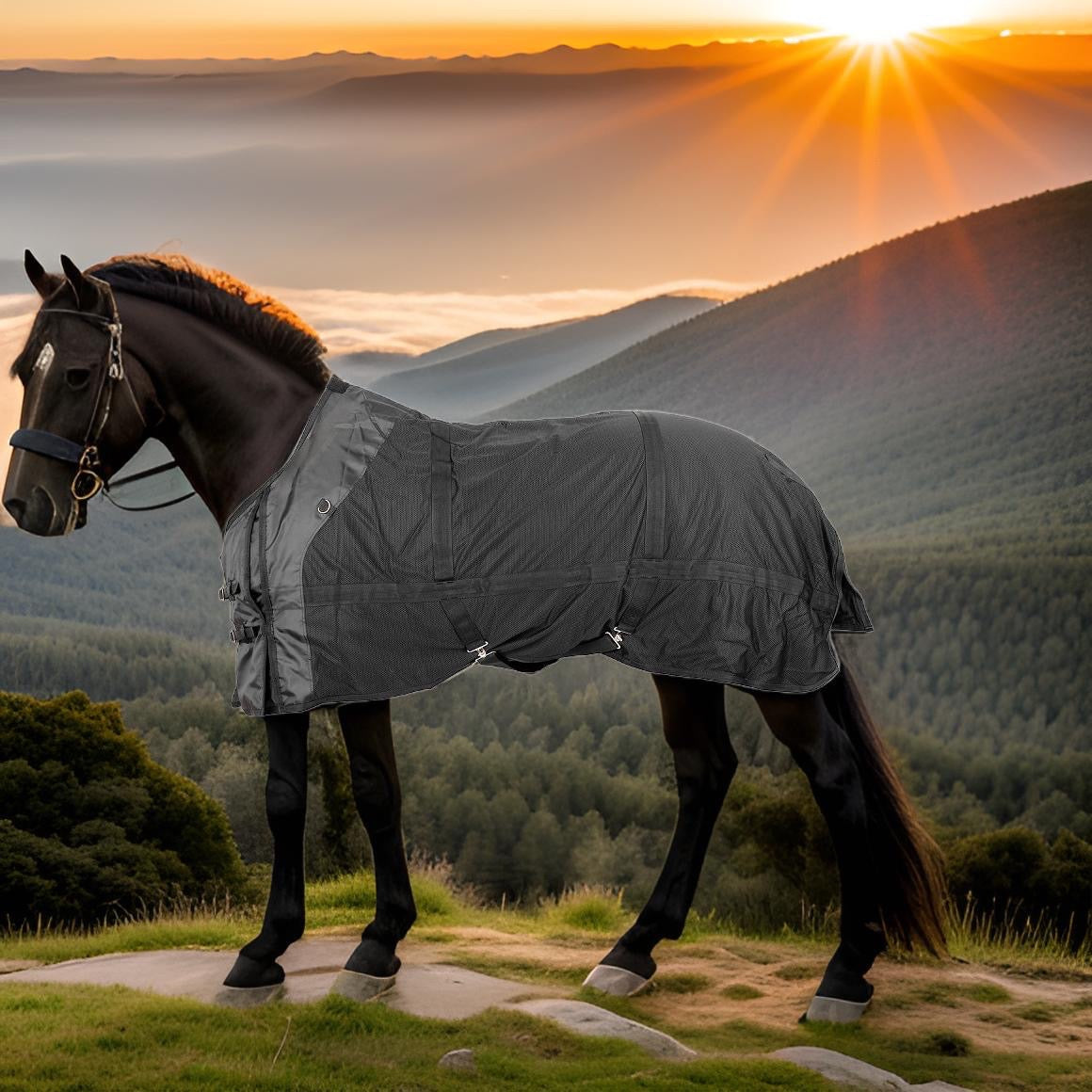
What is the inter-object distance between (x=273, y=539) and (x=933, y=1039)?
2.93m

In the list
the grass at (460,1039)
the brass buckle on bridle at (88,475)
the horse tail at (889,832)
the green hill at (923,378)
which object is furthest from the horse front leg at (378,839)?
the green hill at (923,378)

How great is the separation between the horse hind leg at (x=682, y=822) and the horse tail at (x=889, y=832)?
0.50 meters

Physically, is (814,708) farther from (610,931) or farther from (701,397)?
(701,397)

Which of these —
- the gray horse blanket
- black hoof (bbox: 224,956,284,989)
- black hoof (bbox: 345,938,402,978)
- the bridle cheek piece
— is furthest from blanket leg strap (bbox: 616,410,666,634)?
the bridle cheek piece

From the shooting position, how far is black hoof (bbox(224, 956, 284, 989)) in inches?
180

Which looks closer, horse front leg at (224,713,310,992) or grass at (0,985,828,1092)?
grass at (0,985,828,1092)

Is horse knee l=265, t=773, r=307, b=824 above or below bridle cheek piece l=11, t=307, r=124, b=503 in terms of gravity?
below

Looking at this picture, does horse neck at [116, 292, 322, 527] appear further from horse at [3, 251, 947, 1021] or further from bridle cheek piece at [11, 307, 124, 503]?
bridle cheek piece at [11, 307, 124, 503]

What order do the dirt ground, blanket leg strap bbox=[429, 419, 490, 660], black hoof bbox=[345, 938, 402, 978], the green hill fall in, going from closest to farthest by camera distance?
blanket leg strap bbox=[429, 419, 490, 660] < black hoof bbox=[345, 938, 402, 978] < the dirt ground < the green hill

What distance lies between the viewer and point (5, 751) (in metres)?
8.52

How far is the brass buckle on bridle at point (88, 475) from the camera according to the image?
4.43m

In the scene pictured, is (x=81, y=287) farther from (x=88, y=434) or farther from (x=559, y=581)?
(x=559, y=581)

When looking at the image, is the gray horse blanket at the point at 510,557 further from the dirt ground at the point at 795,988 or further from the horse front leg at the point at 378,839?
the dirt ground at the point at 795,988

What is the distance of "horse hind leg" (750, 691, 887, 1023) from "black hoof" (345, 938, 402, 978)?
5.08ft
